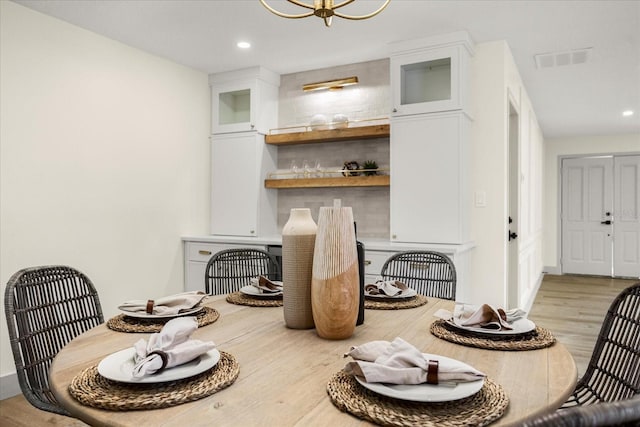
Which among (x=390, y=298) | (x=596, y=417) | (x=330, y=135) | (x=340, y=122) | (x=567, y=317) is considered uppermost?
(x=340, y=122)

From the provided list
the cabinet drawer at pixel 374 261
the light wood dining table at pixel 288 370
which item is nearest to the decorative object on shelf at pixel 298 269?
the light wood dining table at pixel 288 370

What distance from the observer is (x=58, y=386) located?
921 mm

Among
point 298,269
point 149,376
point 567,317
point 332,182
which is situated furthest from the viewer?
point 567,317

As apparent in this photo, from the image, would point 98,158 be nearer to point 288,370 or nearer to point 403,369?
point 288,370

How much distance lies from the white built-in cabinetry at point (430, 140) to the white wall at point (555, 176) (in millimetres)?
5492

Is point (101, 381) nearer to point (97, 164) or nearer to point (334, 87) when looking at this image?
point (97, 164)

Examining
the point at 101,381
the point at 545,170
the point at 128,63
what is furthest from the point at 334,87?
the point at 545,170

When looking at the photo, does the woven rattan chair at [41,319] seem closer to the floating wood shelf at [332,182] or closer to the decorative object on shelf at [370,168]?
the floating wood shelf at [332,182]

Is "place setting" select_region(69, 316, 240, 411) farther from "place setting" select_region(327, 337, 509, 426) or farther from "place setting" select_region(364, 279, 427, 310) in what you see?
"place setting" select_region(364, 279, 427, 310)

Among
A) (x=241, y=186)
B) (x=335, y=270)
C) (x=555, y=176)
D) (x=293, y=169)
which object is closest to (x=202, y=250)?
(x=241, y=186)

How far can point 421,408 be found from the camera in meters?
0.79

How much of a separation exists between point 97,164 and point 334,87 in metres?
2.03

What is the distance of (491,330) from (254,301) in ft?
2.82

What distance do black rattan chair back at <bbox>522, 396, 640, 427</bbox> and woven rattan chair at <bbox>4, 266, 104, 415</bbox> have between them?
1419mm
